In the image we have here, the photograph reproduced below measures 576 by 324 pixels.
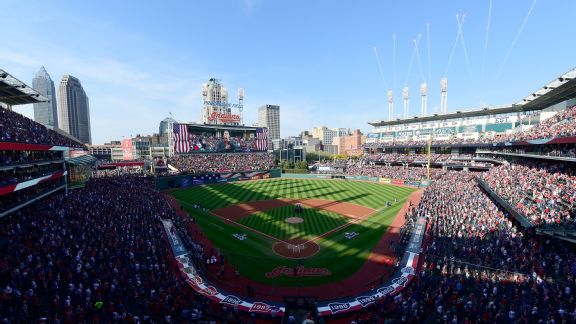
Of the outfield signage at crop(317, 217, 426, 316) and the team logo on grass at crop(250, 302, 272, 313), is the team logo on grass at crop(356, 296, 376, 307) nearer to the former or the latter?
the outfield signage at crop(317, 217, 426, 316)

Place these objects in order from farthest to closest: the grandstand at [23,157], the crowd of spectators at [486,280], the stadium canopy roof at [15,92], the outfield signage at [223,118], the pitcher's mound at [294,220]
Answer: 1. the outfield signage at [223,118]
2. the pitcher's mound at [294,220]
3. the stadium canopy roof at [15,92]
4. the grandstand at [23,157]
5. the crowd of spectators at [486,280]

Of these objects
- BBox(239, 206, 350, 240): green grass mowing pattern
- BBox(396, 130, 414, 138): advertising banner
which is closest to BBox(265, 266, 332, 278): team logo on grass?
BBox(239, 206, 350, 240): green grass mowing pattern

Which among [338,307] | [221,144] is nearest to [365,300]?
[338,307]

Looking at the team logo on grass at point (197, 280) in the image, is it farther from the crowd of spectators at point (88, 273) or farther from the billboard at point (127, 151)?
the billboard at point (127, 151)

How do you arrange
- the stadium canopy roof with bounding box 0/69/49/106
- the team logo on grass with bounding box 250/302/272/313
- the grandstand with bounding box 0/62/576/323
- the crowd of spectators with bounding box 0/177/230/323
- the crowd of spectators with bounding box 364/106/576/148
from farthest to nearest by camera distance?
1. the crowd of spectators with bounding box 364/106/576/148
2. the stadium canopy roof with bounding box 0/69/49/106
3. the team logo on grass with bounding box 250/302/272/313
4. the grandstand with bounding box 0/62/576/323
5. the crowd of spectators with bounding box 0/177/230/323

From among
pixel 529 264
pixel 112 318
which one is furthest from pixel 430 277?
pixel 112 318

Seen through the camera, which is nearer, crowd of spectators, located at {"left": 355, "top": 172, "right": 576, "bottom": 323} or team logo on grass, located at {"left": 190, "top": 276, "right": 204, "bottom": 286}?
crowd of spectators, located at {"left": 355, "top": 172, "right": 576, "bottom": 323}

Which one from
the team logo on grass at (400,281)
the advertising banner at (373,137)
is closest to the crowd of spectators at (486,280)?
the team logo on grass at (400,281)
